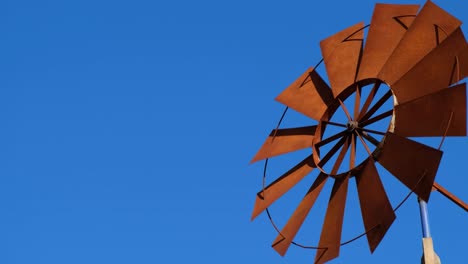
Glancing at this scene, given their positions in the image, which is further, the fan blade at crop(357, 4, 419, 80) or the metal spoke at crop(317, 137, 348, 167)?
the metal spoke at crop(317, 137, 348, 167)

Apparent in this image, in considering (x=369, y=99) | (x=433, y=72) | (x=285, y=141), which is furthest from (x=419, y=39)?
(x=285, y=141)

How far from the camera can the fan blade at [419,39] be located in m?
9.09

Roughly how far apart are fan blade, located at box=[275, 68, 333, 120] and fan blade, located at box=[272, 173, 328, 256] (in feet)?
2.55

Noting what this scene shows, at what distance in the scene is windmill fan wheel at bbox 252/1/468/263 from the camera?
876 cm

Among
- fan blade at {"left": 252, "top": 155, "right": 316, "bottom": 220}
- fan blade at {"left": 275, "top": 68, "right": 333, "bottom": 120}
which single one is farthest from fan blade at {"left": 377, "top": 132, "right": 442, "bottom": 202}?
fan blade at {"left": 275, "top": 68, "right": 333, "bottom": 120}

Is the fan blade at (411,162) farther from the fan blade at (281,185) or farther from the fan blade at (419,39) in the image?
the fan blade at (281,185)

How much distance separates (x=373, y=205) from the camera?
9.25 m

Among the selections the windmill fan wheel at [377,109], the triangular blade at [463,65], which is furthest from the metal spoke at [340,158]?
the triangular blade at [463,65]

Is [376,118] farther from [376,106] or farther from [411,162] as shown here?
[411,162]

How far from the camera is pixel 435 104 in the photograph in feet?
28.7

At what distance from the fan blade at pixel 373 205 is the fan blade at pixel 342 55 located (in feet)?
3.80

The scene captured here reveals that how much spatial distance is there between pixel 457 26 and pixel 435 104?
31.7 inches

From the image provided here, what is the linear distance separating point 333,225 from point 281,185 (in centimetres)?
88

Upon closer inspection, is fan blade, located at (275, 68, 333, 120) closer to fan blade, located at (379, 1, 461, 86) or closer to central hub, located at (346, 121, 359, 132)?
central hub, located at (346, 121, 359, 132)
